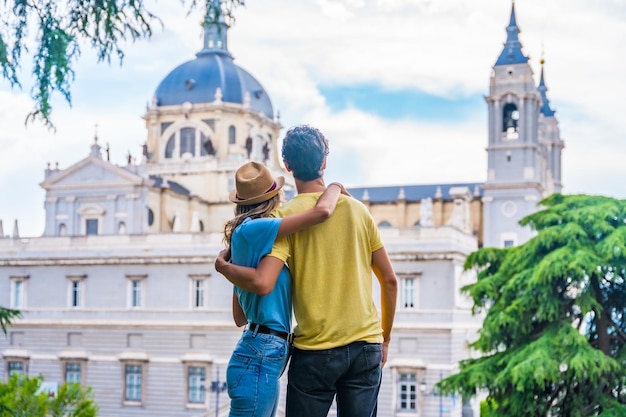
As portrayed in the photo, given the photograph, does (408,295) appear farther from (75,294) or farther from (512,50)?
(512,50)

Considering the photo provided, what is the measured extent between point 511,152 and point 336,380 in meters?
43.8

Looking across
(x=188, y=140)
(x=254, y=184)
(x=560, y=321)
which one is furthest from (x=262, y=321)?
(x=188, y=140)

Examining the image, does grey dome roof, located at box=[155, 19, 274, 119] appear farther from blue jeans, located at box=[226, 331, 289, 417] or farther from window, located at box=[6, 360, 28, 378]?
blue jeans, located at box=[226, 331, 289, 417]

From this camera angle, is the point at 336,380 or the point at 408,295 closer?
the point at 336,380

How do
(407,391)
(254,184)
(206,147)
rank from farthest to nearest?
(206,147)
(407,391)
(254,184)

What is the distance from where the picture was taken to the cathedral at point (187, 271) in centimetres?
3434

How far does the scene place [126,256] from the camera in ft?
126

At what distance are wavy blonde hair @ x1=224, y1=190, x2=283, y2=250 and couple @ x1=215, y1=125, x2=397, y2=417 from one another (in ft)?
0.49

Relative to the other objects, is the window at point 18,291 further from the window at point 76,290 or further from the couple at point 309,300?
the couple at point 309,300

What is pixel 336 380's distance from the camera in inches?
178

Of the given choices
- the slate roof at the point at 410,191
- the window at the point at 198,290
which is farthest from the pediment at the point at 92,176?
the slate roof at the point at 410,191

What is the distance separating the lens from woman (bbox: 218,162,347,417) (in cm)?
443

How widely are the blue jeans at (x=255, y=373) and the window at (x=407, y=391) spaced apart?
3001cm

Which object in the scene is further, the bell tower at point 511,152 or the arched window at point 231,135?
the arched window at point 231,135
